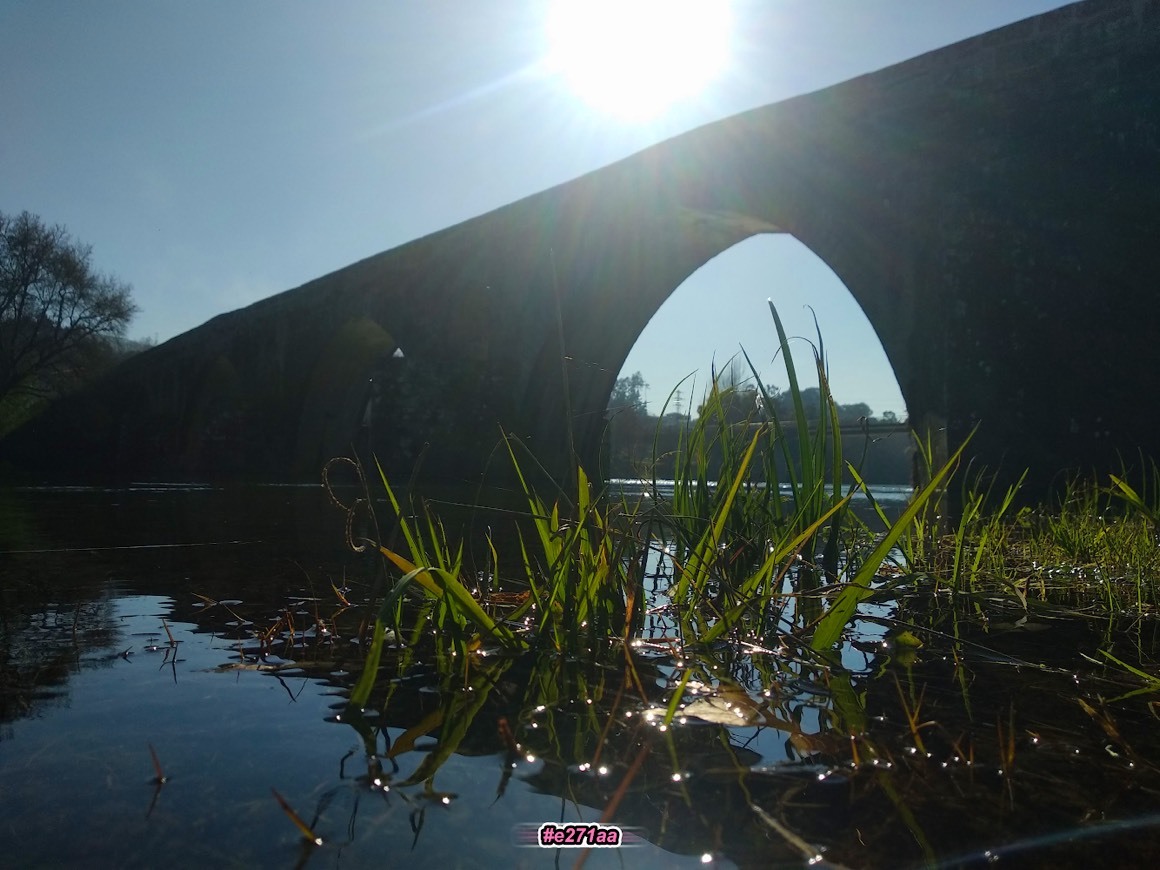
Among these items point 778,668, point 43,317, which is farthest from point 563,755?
point 43,317

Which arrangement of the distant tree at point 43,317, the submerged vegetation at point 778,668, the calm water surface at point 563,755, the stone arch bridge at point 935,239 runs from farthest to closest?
1. the distant tree at point 43,317
2. the stone arch bridge at point 935,239
3. the submerged vegetation at point 778,668
4. the calm water surface at point 563,755

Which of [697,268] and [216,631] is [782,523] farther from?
[697,268]

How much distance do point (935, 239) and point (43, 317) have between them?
99.3 ft

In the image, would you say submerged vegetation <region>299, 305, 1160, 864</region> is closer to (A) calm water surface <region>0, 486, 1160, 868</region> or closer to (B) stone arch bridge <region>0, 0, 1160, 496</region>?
(A) calm water surface <region>0, 486, 1160, 868</region>

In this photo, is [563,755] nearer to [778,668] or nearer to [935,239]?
[778,668]

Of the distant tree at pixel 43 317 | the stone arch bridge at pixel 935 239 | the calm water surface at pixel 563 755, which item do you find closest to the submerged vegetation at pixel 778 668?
the calm water surface at pixel 563 755

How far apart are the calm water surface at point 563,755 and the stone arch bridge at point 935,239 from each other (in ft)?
5.71

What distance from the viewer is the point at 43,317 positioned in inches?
1138

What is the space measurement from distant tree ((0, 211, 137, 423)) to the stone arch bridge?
21203mm

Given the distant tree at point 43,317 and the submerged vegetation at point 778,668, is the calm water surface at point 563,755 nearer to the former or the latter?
the submerged vegetation at point 778,668

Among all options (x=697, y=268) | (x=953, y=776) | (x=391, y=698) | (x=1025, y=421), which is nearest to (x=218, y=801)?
(x=391, y=698)

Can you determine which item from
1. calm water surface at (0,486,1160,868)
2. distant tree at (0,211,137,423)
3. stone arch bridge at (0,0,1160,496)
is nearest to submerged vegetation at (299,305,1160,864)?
calm water surface at (0,486,1160,868)

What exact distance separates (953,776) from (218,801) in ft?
2.37

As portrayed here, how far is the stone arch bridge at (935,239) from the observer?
20.2ft
